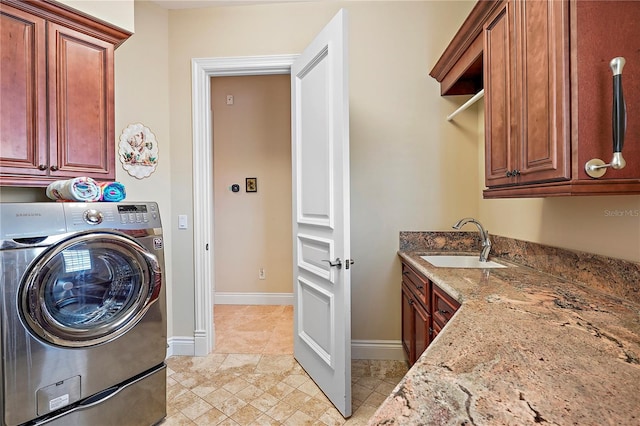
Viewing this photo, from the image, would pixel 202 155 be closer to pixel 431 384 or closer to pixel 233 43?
pixel 233 43

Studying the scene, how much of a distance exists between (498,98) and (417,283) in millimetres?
1072

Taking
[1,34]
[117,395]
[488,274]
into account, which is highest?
[1,34]

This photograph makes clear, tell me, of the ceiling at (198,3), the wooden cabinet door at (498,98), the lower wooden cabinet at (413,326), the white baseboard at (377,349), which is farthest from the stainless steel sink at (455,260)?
the ceiling at (198,3)

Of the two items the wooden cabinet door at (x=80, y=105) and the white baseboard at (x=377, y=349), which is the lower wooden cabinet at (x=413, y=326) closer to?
the white baseboard at (x=377, y=349)

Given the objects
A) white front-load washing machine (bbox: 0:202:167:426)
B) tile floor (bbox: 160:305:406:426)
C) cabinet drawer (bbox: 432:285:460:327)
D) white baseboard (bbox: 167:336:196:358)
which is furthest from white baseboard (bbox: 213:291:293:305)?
cabinet drawer (bbox: 432:285:460:327)

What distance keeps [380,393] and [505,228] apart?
4.43ft

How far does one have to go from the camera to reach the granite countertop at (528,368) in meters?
0.44

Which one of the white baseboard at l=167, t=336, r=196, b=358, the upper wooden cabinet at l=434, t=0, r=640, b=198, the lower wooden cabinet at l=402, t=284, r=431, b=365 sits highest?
the upper wooden cabinet at l=434, t=0, r=640, b=198

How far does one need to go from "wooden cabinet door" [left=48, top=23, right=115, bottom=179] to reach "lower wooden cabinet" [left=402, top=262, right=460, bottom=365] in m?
1.93

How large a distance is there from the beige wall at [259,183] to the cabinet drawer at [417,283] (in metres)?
1.70

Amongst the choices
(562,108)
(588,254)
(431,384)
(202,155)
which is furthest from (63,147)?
(588,254)

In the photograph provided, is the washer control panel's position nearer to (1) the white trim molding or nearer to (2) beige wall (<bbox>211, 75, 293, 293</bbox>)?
(1) the white trim molding

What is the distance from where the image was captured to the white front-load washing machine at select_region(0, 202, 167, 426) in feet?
3.68

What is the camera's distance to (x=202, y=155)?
2281 millimetres
